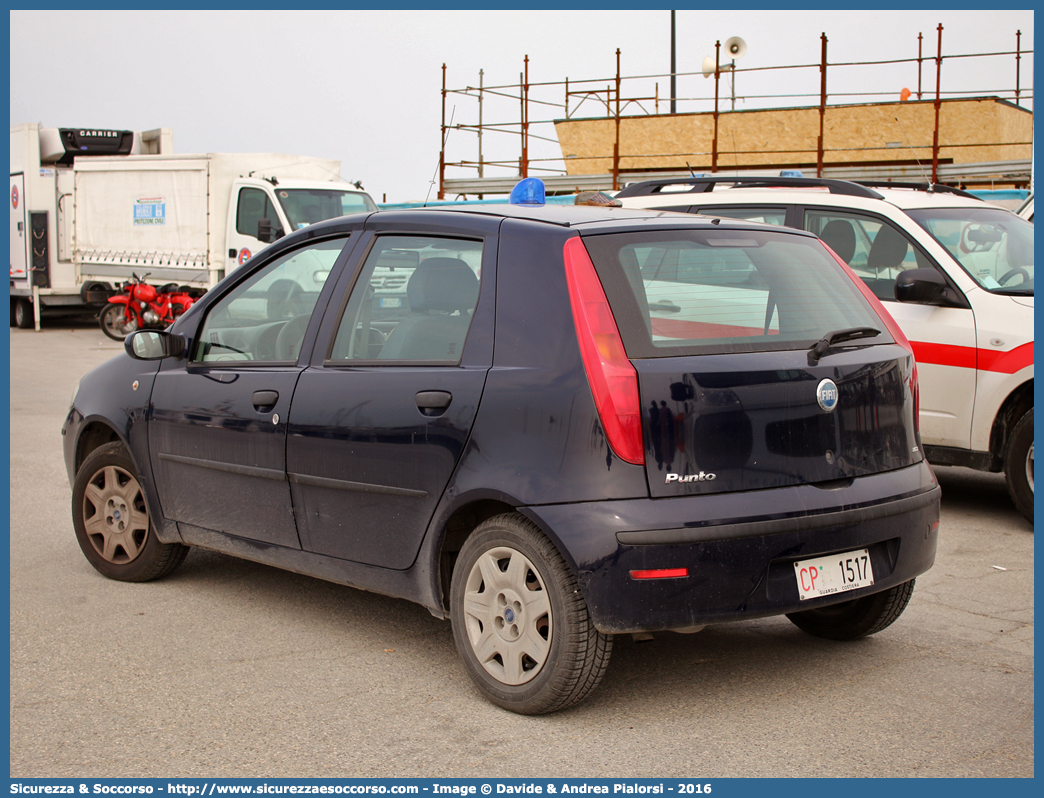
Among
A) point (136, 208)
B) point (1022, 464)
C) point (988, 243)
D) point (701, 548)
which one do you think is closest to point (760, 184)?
point (988, 243)

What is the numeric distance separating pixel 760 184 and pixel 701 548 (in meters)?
5.12

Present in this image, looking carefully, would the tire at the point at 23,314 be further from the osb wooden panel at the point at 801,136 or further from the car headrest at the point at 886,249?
the car headrest at the point at 886,249

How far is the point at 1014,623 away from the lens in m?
4.80

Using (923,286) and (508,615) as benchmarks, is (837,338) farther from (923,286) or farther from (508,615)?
(923,286)

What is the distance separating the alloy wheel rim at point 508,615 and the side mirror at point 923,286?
3.91m

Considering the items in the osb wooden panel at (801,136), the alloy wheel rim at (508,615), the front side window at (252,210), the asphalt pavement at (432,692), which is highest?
the osb wooden panel at (801,136)

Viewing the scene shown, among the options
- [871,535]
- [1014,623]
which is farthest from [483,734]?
[1014,623]

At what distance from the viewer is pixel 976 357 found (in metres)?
6.69

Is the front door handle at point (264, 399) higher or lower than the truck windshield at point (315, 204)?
lower

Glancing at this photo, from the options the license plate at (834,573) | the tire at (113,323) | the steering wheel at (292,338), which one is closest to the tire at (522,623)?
the license plate at (834,573)

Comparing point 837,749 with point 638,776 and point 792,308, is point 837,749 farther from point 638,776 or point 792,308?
point 792,308

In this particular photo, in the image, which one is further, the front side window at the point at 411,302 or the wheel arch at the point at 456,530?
the front side window at the point at 411,302

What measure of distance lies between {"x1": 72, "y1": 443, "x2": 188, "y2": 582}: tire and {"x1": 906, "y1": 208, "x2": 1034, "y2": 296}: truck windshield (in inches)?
192

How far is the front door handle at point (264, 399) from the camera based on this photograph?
4.56 m
